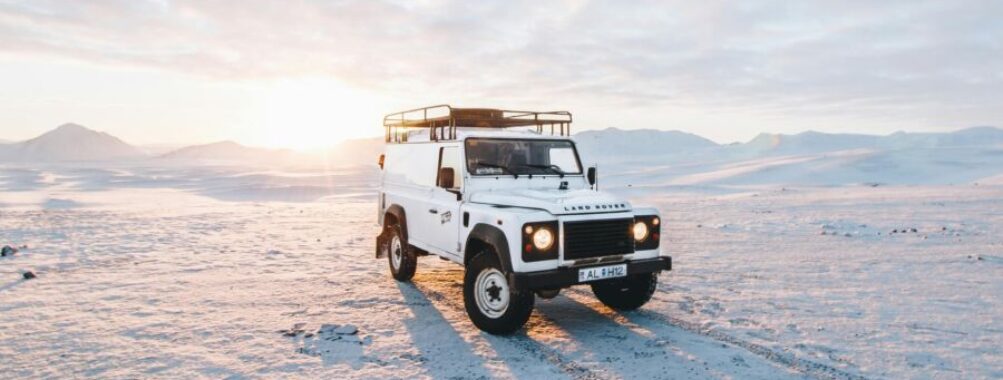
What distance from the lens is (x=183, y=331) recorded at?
6.42m

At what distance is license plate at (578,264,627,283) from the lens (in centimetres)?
602

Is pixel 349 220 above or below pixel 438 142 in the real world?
below

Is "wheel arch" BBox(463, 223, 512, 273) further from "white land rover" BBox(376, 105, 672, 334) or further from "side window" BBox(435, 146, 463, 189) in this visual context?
"side window" BBox(435, 146, 463, 189)

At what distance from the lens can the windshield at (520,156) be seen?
7.32 metres

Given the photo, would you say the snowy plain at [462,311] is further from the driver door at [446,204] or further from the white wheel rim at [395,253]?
the driver door at [446,204]

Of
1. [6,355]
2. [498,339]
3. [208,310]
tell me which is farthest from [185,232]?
[498,339]

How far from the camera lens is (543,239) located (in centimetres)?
591

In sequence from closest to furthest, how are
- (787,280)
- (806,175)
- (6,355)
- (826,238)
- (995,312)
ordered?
(6,355)
(995,312)
(787,280)
(826,238)
(806,175)

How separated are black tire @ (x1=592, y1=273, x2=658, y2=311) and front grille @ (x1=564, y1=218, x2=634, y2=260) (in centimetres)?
80

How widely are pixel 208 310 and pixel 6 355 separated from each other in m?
1.98

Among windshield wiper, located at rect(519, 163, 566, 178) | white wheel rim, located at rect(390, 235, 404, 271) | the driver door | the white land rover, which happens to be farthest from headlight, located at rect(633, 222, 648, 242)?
white wheel rim, located at rect(390, 235, 404, 271)

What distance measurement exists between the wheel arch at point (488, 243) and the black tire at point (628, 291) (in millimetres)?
1561

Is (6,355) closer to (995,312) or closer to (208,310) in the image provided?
(208,310)

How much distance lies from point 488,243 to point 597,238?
1.15 meters
